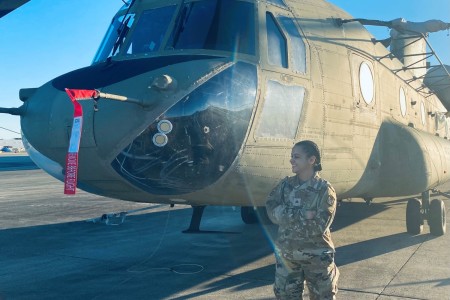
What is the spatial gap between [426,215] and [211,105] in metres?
6.37

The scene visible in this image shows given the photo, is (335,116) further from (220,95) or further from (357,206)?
(357,206)

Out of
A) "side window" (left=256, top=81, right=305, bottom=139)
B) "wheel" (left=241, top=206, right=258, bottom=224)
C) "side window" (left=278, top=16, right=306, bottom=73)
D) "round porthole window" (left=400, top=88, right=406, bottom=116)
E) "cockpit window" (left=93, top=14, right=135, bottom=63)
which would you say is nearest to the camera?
"side window" (left=256, top=81, right=305, bottom=139)

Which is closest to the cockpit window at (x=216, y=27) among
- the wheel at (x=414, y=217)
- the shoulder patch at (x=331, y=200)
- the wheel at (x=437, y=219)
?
the shoulder patch at (x=331, y=200)

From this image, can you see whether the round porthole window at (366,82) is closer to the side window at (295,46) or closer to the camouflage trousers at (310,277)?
the side window at (295,46)

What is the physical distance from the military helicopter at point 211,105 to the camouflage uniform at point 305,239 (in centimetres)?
116

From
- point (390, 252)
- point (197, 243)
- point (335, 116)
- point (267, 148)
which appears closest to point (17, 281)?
point (197, 243)

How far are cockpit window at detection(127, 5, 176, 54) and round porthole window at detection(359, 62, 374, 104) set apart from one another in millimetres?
3282

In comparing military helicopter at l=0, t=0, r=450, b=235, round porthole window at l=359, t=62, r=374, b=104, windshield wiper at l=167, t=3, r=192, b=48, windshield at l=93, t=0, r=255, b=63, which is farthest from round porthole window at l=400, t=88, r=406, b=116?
windshield wiper at l=167, t=3, r=192, b=48

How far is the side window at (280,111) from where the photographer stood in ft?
17.2

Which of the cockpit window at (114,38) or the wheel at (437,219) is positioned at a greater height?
the cockpit window at (114,38)

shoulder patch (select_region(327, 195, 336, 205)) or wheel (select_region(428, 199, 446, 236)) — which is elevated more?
shoulder patch (select_region(327, 195, 336, 205))

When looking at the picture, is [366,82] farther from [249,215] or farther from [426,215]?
[249,215]

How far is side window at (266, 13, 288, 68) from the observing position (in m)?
5.61

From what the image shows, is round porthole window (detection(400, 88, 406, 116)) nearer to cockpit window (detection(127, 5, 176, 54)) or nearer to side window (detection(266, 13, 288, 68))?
side window (detection(266, 13, 288, 68))
